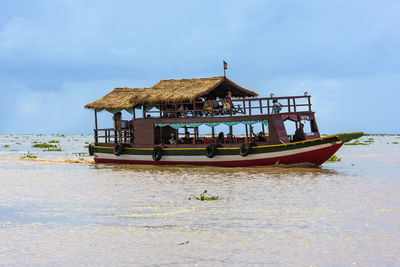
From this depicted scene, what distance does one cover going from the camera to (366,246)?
7.25m

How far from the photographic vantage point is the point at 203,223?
920 cm

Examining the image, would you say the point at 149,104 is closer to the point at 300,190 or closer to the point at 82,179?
the point at 82,179

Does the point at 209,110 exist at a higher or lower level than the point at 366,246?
higher

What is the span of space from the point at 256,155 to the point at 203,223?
1292cm

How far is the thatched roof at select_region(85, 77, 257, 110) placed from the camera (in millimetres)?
24391

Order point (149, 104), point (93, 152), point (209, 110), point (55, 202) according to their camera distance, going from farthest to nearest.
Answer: point (93, 152) < point (149, 104) < point (209, 110) < point (55, 202)

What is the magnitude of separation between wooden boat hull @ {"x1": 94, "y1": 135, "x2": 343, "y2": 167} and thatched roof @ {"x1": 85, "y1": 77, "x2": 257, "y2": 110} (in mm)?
2769

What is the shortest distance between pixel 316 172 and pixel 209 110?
7.06 metres

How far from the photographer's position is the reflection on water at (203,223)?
686cm

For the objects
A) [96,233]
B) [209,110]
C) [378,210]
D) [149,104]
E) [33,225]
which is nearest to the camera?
[96,233]

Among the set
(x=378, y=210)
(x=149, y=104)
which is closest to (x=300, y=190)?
(x=378, y=210)

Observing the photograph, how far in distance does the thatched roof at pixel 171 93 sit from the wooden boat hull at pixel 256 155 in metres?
2.77

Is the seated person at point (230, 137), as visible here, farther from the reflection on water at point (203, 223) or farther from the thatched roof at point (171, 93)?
the reflection on water at point (203, 223)

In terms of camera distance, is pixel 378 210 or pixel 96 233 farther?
pixel 378 210
